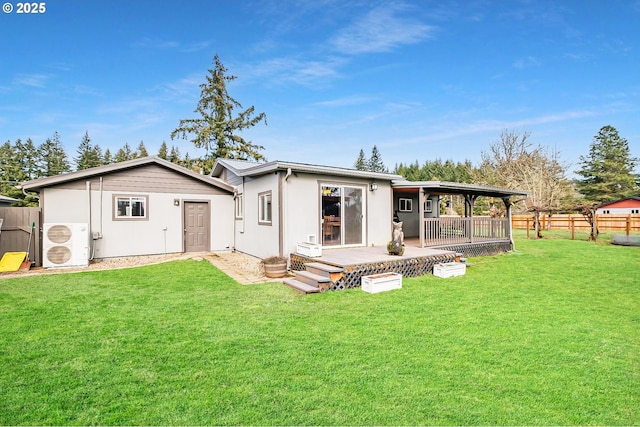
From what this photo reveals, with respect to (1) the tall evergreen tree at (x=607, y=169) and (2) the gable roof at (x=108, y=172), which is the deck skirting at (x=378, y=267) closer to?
(2) the gable roof at (x=108, y=172)

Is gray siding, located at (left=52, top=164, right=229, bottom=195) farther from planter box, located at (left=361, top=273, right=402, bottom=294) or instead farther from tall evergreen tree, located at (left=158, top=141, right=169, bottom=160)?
tall evergreen tree, located at (left=158, top=141, right=169, bottom=160)

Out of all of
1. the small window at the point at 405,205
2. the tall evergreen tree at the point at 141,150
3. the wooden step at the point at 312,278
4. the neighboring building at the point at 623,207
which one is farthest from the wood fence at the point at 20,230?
the tall evergreen tree at the point at 141,150

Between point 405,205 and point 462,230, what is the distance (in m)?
3.29

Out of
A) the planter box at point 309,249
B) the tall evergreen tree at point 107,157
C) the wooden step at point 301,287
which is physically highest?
the tall evergreen tree at point 107,157

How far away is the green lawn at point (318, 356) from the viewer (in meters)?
2.29

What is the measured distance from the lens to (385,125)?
79.6 ft

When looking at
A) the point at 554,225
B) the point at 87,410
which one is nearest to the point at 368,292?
the point at 87,410

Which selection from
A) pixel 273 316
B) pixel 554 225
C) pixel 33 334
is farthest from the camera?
pixel 554 225

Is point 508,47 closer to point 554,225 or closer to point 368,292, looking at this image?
point 368,292

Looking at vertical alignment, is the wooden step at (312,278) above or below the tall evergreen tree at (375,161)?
below

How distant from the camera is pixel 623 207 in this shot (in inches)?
1081

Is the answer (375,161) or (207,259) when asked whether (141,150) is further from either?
(207,259)

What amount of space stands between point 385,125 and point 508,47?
12222 mm

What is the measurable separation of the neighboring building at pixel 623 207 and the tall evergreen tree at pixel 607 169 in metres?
5.46
